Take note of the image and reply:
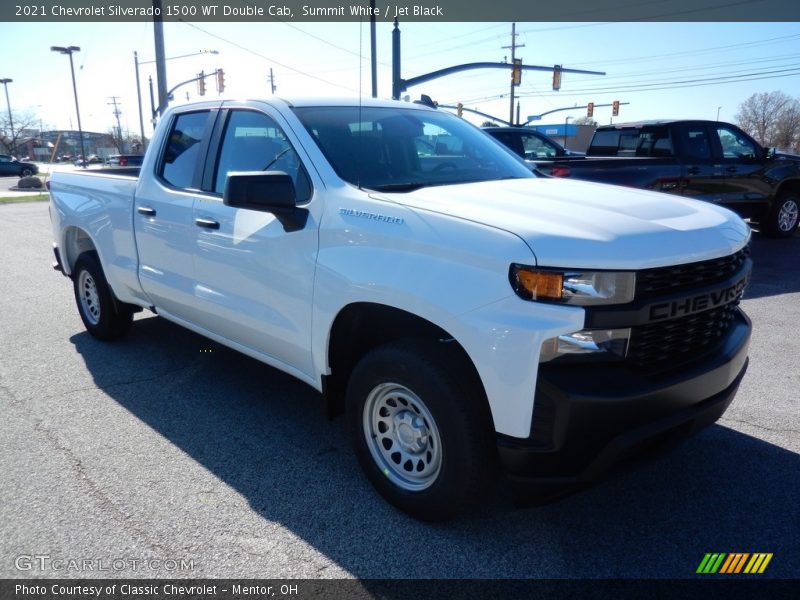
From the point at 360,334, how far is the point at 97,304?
3.41 m

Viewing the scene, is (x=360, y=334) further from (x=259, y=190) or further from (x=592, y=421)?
(x=592, y=421)

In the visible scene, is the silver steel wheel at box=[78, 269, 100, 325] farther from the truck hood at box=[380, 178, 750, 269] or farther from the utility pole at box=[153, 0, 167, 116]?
the utility pole at box=[153, 0, 167, 116]

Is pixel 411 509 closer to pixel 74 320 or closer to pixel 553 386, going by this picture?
pixel 553 386

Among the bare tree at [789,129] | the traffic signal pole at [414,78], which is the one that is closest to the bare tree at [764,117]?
the bare tree at [789,129]

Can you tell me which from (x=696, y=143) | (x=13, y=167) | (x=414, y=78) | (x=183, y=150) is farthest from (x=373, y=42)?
(x=13, y=167)

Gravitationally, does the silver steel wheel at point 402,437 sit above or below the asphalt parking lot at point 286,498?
above

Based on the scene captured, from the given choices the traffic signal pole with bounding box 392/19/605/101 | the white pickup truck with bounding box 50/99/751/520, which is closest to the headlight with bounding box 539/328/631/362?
the white pickup truck with bounding box 50/99/751/520

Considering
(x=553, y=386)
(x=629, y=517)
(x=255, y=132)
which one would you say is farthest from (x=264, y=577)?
(x=255, y=132)

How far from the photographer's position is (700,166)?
31.6 ft

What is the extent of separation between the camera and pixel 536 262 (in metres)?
2.31

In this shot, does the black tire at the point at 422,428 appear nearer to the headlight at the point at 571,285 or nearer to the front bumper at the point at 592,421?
the front bumper at the point at 592,421

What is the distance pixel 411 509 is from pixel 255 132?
7.51 ft

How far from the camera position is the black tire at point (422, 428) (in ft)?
8.42

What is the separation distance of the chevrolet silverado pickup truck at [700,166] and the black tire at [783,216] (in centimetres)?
1
